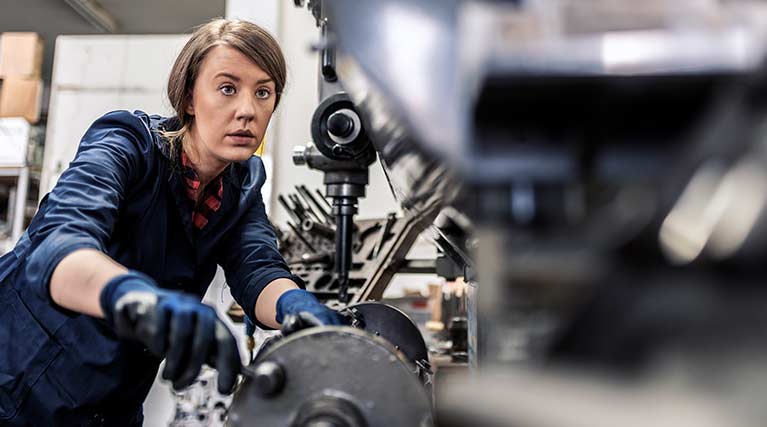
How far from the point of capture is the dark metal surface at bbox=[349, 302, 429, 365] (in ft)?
3.18

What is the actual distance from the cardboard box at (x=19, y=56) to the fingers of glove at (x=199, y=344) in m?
3.01

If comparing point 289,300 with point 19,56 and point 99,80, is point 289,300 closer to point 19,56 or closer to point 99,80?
point 99,80

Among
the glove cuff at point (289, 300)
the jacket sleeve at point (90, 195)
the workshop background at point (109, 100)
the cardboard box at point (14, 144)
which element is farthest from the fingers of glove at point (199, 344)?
the cardboard box at point (14, 144)

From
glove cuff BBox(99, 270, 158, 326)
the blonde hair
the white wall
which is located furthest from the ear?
the white wall

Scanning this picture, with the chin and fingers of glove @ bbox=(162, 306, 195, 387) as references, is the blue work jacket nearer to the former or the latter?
the chin

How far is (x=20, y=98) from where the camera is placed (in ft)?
9.61

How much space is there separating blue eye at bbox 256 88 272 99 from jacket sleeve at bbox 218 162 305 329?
0.24 meters

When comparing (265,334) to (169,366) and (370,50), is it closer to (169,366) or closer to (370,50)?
(169,366)

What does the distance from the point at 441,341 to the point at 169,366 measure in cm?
178

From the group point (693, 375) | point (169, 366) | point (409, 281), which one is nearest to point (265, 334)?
point (409, 281)

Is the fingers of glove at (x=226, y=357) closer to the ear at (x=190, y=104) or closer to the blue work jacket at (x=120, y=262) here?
the blue work jacket at (x=120, y=262)

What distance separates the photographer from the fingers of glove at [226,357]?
0.57 meters

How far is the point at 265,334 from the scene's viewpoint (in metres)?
2.12

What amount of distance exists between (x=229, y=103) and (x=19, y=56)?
2.65 metres
